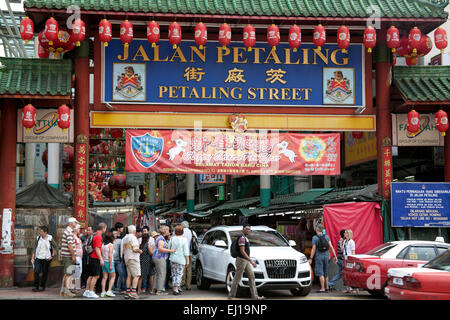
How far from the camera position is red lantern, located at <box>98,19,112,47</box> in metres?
17.6

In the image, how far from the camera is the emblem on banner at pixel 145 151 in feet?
61.9

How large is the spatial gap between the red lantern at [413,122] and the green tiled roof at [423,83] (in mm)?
397

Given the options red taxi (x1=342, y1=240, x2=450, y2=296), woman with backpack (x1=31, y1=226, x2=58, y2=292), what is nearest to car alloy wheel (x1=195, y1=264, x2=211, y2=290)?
woman with backpack (x1=31, y1=226, x2=58, y2=292)

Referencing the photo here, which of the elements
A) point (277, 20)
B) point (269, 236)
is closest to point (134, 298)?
point (269, 236)

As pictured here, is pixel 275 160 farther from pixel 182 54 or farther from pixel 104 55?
pixel 104 55

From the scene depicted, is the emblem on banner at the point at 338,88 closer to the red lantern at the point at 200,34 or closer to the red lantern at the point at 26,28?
the red lantern at the point at 200,34

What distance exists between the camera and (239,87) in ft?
63.4

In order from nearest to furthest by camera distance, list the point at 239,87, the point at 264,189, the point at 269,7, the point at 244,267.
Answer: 1. the point at 244,267
2. the point at 269,7
3. the point at 239,87
4. the point at 264,189

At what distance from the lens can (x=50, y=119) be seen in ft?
61.2

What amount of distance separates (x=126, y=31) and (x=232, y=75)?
11.2ft

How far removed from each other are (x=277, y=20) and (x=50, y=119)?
7.11 meters

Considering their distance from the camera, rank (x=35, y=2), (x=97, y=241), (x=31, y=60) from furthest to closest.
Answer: (x=31, y=60) → (x=35, y=2) → (x=97, y=241)

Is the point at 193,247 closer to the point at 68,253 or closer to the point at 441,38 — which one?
the point at 68,253

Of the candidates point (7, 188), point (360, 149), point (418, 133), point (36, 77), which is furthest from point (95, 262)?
point (360, 149)
